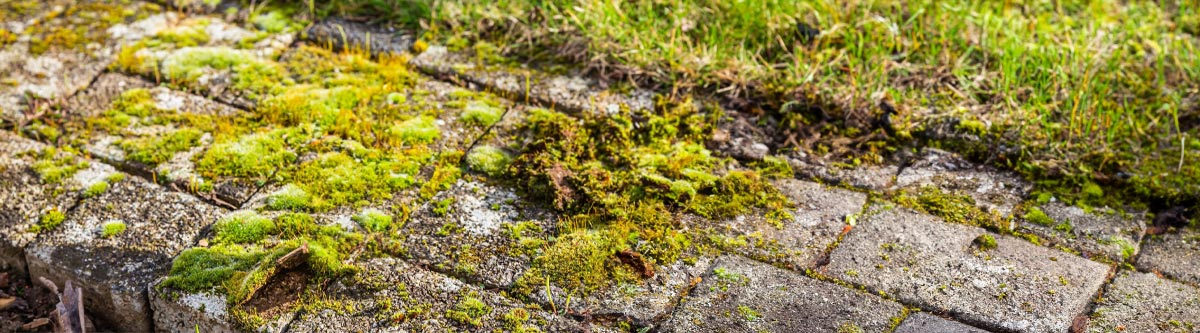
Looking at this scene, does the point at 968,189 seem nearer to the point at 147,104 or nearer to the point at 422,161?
the point at 422,161

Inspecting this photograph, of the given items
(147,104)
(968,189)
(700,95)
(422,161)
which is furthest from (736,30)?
(147,104)

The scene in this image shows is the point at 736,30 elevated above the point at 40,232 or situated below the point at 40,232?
above

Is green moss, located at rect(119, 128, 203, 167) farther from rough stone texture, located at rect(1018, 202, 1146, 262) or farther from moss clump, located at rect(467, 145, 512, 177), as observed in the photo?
rough stone texture, located at rect(1018, 202, 1146, 262)

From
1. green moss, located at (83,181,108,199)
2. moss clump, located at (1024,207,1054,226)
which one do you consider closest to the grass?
moss clump, located at (1024,207,1054,226)

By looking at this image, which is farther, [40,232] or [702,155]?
[702,155]

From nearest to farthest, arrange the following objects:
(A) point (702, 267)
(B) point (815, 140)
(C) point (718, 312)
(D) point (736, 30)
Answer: (C) point (718, 312)
(A) point (702, 267)
(B) point (815, 140)
(D) point (736, 30)

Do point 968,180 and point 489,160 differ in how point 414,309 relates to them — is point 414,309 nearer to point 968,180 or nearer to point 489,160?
point 489,160

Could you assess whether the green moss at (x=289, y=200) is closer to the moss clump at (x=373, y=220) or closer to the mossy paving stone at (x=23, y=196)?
the moss clump at (x=373, y=220)

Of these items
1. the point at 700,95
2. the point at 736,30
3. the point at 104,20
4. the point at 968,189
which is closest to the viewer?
the point at 968,189
